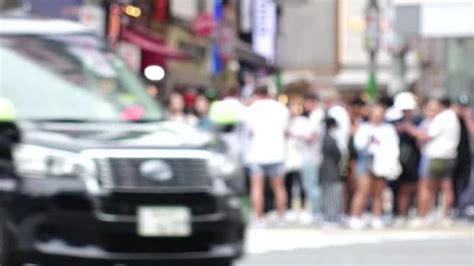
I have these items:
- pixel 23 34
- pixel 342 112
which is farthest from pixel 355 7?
pixel 23 34

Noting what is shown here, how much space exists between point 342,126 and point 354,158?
67 centimetres

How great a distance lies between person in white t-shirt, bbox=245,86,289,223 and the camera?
15742mm

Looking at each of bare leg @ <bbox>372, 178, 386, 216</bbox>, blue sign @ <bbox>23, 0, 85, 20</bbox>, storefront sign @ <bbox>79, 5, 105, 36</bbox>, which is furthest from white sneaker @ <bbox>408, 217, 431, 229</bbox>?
blue sign @ <bbox>23, 0, 85, 20</bbox>

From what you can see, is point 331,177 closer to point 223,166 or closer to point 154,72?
point 223,166

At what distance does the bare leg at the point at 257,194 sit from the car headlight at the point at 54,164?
795 cm

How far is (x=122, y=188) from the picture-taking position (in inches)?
311

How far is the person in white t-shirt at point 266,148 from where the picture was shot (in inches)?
620

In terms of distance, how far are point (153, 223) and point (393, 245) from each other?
6.28m

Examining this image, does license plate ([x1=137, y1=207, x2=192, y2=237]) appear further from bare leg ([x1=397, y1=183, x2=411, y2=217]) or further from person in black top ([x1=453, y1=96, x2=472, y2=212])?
person in black top ([x1=453, y1=96, x2=472, y2=212])

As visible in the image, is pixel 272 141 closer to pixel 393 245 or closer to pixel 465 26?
pixel 393 245

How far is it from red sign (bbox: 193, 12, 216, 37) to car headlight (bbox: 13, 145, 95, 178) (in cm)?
2946

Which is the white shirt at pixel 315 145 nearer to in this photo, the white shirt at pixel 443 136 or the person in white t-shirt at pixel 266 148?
the person in white t-shirt at pixel 266 148

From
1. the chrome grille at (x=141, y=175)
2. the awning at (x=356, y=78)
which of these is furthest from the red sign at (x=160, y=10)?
the chrome grille at (x=141, y=175)

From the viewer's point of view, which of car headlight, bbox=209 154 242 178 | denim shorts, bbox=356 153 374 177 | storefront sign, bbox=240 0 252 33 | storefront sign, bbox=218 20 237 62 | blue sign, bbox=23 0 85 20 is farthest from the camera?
storefront sign, bbox=240 0 252 33
